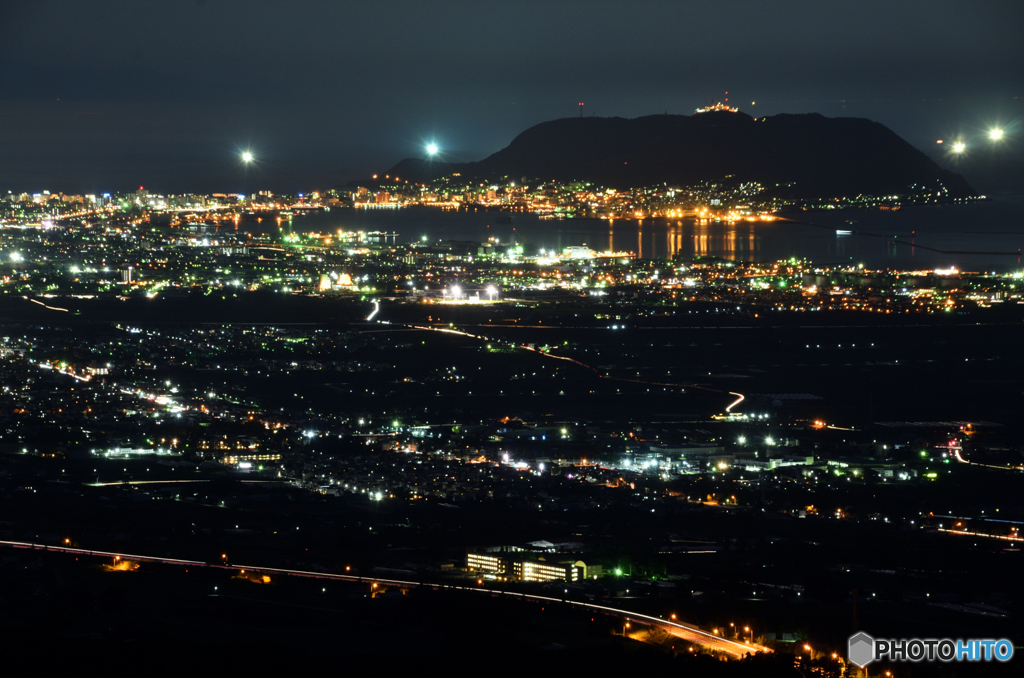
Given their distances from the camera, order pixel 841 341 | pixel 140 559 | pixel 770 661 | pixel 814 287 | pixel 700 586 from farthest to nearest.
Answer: pixel 814 287
pixel 841 341
pixel 140 559
pixel 700 586
pixel 770 661

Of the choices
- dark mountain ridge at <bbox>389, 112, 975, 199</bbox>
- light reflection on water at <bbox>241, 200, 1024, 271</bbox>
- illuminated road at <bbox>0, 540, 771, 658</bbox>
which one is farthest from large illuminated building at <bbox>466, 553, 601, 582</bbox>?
dark mountain ridge at <bbox>389, 112, 975, 199</bbox>

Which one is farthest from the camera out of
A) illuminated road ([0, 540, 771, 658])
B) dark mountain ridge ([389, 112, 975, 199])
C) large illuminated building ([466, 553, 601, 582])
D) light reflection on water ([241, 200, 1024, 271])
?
dark mountain ridge ([389, 112, 975, 199])

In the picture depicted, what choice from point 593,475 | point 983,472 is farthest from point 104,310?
point 983,472

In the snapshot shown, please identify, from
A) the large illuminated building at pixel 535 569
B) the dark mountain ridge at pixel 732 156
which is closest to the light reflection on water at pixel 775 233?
the dark mountain ridge at pixel 732 156

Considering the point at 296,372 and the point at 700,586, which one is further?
the point at 296,372

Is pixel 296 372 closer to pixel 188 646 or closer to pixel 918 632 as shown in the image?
pixel 188 646

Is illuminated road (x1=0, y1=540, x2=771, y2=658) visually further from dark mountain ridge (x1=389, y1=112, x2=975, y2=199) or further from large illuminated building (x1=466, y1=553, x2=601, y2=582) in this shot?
dark mountain ridge (x1=389, y1=112, x2=975, y2=199)
